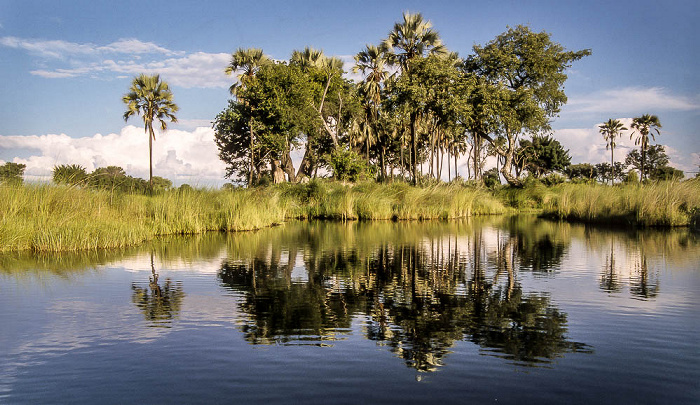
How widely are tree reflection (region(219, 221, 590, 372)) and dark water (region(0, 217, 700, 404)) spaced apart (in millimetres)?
33

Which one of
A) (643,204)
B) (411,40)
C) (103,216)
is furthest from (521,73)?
(103,216)

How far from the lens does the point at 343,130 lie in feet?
192

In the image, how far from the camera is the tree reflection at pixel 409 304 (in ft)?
17.1

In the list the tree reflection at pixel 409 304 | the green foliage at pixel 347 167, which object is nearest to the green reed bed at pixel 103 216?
the tree reflection at pixel 409 304

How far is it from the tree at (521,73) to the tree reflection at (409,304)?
31.5 m

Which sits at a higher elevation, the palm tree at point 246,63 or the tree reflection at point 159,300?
the palm tree at point 246,63

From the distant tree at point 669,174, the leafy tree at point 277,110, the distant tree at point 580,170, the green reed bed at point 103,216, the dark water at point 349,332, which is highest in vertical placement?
the leafy tree at point 277,110

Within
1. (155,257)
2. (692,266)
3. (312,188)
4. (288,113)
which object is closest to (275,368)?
(155,257)

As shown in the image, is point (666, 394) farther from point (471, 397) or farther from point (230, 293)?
Result: point (230, 293)

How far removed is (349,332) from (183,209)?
15.2 m

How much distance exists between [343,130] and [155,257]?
156 ft

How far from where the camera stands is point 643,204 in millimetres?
21875

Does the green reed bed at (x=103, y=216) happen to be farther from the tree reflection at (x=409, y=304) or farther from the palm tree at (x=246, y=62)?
the palm tree at (x=246, y=62)

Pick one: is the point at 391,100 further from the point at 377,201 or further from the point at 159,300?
the point at 159,300
